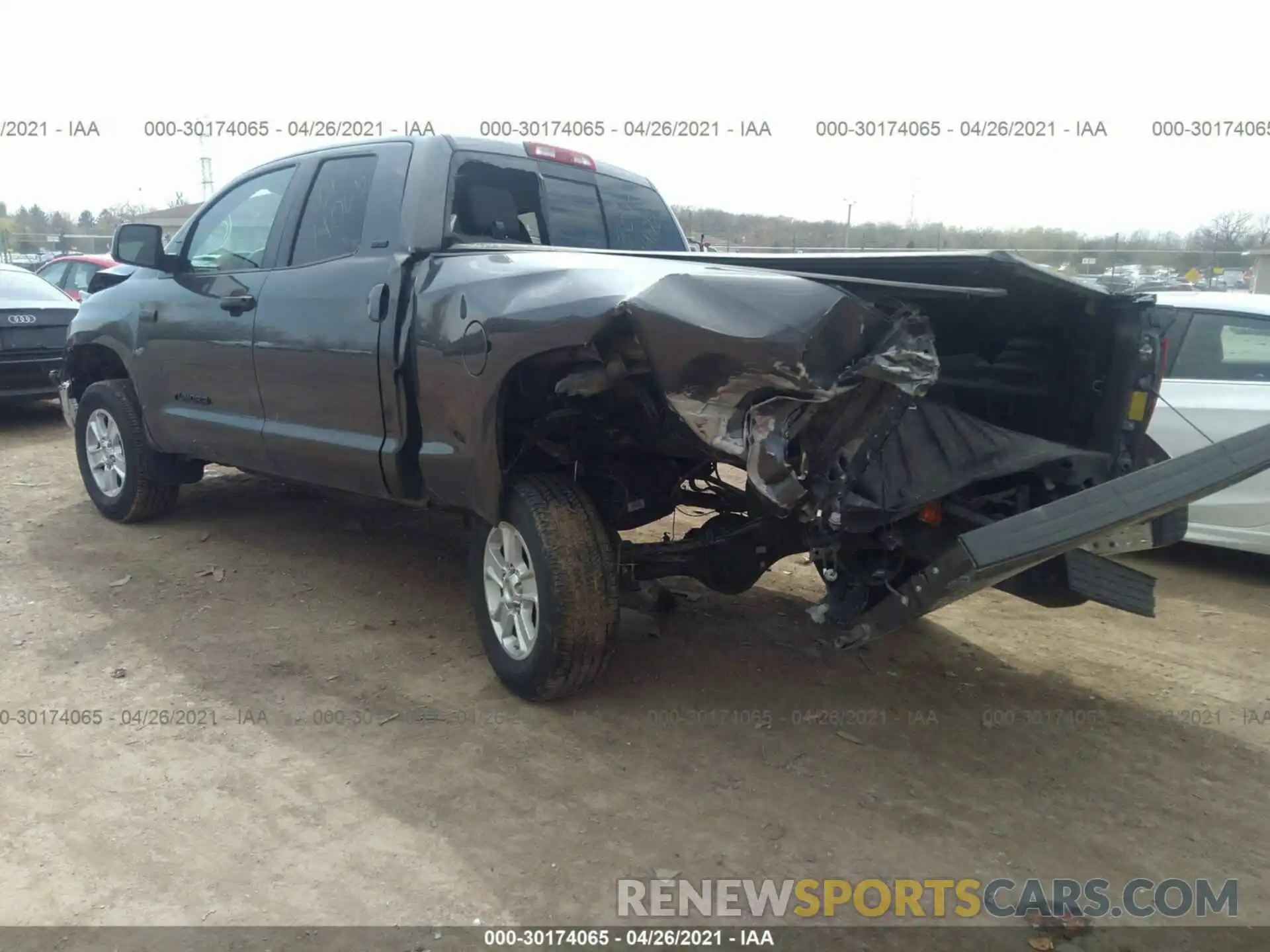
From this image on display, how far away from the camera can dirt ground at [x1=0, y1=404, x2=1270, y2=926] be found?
2.62 metres

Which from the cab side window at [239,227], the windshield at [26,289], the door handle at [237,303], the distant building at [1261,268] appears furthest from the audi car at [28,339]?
the distant building at [1261,268]

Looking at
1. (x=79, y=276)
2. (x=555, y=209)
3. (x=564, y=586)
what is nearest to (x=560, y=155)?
(x=555, y=209)

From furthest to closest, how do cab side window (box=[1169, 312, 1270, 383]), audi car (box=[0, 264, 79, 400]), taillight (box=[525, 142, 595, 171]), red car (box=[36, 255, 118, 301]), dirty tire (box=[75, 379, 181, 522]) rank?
red car (box=[36, 255, 118, 301]) < audi car (box=[0, 264, 79, 400]) < dirty tire (box=[75, 379, 181, 522]) < cab side window (box=[1169, 312, 1270, 383]) < taillight (box=[525, 142, 595, 171])

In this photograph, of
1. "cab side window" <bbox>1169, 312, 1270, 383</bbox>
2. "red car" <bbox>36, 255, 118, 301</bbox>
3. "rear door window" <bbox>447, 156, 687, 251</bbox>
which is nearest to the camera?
"rear door window" <bbox>447, 156, 687, 251</bbox>

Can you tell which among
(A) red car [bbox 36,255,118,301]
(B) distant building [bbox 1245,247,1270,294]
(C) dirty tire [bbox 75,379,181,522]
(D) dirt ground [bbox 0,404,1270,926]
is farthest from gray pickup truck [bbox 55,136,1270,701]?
(B) distant building [bbox 1245,247,1270,294]

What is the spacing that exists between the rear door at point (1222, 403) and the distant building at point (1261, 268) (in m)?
10.0

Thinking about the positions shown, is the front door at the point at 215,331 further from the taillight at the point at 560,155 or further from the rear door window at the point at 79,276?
the rear door window at the point at 79,276

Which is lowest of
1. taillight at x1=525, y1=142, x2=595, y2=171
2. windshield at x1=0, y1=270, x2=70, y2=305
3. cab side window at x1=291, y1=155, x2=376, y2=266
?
windshield at x1=0, y1=270, x2=70, y2=305

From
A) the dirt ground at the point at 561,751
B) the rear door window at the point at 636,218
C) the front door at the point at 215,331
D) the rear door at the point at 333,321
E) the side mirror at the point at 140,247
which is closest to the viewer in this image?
the dirt ground at the point at 561,751

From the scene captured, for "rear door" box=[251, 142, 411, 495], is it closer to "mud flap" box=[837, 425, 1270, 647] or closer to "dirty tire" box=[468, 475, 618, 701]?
"dirty tire" box=[468, 475, 618, 701]

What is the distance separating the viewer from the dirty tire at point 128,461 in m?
5.57

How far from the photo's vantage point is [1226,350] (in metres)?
5.28

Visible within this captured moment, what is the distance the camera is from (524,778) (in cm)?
307

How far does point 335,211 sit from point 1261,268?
671 inches
